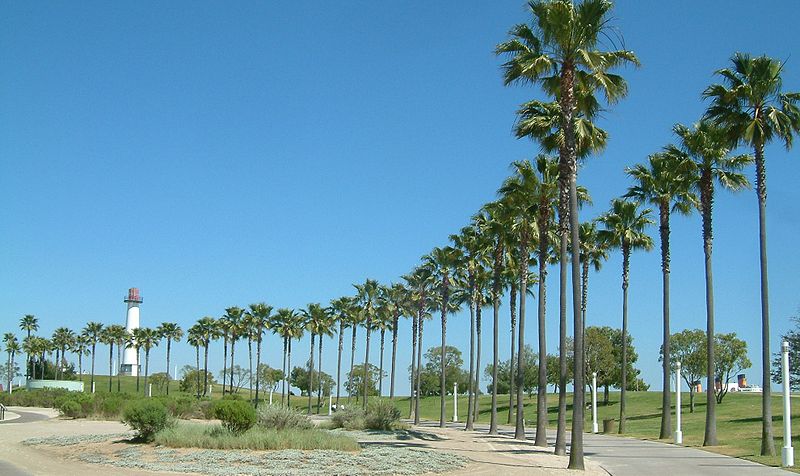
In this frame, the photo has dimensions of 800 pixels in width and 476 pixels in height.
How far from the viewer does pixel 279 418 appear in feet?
111

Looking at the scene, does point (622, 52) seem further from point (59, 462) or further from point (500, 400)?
point (500, 400)

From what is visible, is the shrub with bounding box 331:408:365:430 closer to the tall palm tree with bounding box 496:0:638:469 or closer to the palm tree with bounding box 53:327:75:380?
the tall palm tree with bounding box 496:0:638:469

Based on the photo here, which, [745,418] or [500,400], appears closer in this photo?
[745,418]

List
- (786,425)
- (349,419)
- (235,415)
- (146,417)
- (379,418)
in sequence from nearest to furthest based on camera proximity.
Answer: (786,425)
(235,415)
(146,417)
(379,418)
(349,419)

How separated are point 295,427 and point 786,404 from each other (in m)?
18.1

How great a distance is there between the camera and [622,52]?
2691 centimetres

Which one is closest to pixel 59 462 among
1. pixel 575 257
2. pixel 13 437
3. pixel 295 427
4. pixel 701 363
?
pixel 295 427

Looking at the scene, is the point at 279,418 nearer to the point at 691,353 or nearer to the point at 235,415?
the point at 235,415

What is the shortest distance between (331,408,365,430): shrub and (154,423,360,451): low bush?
13048 mm

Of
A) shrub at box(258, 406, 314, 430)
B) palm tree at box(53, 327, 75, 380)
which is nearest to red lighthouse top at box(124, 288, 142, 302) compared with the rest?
palm tree at box(53, 327, 75, 380)

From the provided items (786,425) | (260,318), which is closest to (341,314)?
(260,318)

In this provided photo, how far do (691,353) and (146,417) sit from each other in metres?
47.3

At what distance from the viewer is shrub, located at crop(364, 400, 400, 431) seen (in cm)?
4538

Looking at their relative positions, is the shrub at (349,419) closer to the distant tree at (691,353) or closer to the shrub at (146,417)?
the shrub at (146,417)
